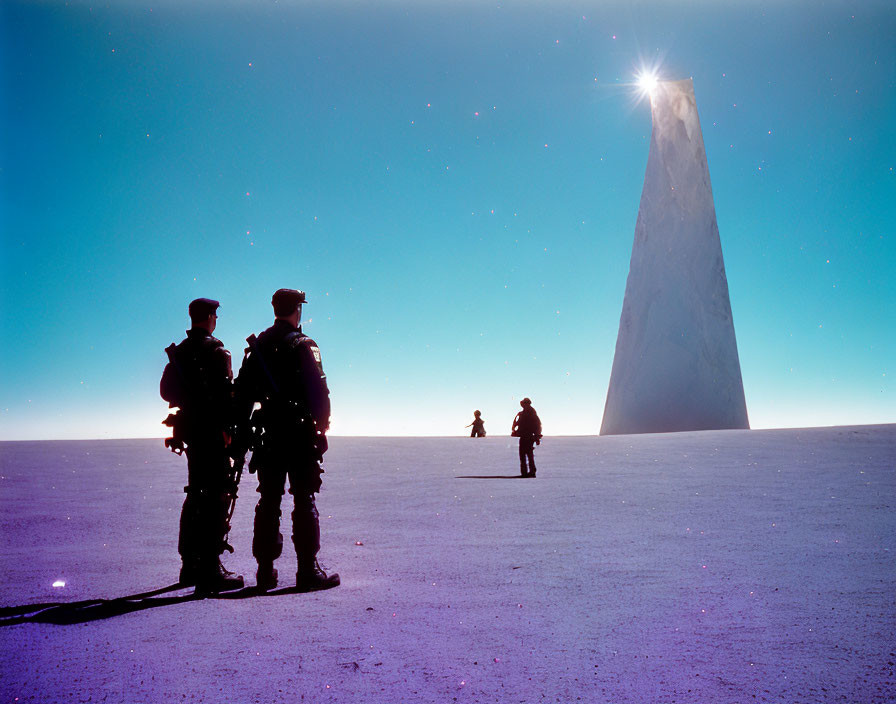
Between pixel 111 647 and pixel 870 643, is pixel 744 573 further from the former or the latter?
pixel 111 647

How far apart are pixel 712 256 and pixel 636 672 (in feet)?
88.6

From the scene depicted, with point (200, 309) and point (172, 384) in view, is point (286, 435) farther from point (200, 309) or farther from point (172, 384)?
point (200, 309)

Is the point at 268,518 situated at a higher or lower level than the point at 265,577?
higher

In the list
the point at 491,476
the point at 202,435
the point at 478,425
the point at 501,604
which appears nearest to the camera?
the point at 501,604

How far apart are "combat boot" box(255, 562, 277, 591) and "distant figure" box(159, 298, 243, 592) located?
13 cm

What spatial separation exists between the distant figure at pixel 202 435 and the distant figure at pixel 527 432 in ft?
23.1

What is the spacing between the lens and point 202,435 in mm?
4129

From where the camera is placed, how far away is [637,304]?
27578 mm

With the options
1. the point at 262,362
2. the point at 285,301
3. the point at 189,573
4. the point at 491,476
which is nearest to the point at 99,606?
the point at 189,573

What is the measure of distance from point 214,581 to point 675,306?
25.3 meters

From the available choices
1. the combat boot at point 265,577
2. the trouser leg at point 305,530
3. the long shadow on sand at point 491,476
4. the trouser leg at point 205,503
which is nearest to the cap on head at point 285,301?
the trouser leg at point 205,503

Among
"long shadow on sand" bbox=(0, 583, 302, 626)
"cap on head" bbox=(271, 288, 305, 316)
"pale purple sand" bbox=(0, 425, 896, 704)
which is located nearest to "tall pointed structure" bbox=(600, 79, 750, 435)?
"pale purple sand" bbox=(0, 425, 896, 704)

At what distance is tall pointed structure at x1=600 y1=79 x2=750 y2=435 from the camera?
85.1 ft

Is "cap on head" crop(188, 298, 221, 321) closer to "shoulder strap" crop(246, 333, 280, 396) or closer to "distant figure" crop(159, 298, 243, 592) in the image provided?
"distant figure" crop(159, 298, 243, 592)
